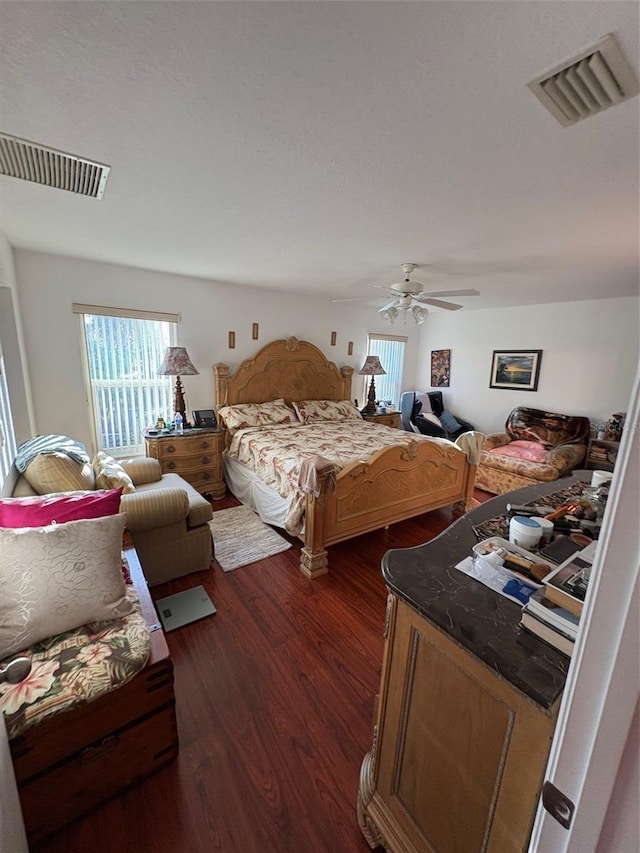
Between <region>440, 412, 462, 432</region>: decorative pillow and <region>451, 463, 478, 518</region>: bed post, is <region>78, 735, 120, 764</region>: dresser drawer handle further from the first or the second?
<region>440, 412, 462, 432</region>: decorative pillow

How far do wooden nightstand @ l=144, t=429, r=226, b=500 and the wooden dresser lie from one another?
2.85m

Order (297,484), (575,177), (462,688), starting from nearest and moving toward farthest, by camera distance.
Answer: (462,688) → (575,177) → (297,484)

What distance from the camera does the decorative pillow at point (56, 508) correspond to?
141cm

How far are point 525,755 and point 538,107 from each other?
5.87ft

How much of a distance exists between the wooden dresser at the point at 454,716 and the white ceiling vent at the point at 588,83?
1.46m

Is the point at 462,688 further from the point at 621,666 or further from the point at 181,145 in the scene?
the point at 181,145

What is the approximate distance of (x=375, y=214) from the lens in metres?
1.96

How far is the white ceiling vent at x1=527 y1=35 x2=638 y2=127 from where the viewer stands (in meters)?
0.92

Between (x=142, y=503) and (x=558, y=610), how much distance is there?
210cm

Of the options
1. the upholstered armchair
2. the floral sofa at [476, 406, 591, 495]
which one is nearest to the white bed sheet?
the floral sofa at [476, 406, 591, 495]

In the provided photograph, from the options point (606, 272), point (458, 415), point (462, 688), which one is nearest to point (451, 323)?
point (458, 415)

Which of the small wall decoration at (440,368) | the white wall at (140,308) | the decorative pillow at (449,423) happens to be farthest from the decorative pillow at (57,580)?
the small wall decoration at (440,368)

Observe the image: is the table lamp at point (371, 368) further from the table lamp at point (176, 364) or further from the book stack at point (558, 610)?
the book stack at point (558, 610)

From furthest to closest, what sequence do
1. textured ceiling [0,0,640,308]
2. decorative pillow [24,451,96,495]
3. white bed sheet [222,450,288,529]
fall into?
white bed sheet [222,450,288,529], decorative pillow [24,451,96,495], textured ceiling [0,0,640,308]
